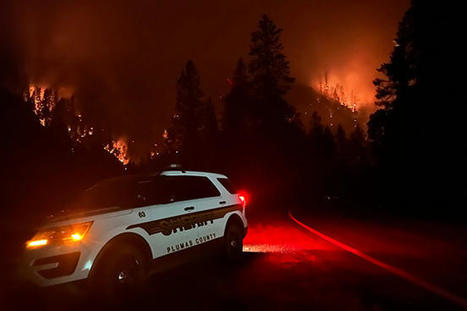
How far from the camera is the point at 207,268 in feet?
26.3

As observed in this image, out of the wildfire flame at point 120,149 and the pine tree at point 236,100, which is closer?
the pine tree at point 236,100

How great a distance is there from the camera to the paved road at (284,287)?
529 centimetres

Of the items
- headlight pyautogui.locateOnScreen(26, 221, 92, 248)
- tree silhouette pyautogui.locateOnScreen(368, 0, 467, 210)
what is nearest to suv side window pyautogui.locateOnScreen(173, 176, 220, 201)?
headlight pyautogui.locateOnScreen(26, 221, 92, 248)

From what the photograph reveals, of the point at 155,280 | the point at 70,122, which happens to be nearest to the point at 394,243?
the point at 155,280

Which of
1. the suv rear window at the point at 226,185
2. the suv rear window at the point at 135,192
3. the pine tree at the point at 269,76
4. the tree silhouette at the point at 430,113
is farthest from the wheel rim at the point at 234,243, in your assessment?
the pine tree at the point at 269,76

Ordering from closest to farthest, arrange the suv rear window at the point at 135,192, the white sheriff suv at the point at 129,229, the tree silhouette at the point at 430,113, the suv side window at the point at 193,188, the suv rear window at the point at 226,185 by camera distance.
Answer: the white sheriff suv at the point at 129,229 < the suv rear window at the point at 135,192 < the suv side window at the point at 193,188 < the suv rear window at the point at 226,185 < the tree silhouette at the point at 430,113

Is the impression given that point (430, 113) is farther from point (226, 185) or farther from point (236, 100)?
point (236, 100)

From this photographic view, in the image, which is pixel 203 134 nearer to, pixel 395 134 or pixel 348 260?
pixel 395 134

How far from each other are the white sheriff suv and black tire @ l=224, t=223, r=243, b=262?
0.02m

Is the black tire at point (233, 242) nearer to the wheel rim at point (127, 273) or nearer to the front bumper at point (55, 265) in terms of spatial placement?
the wheel rim at point (127, 273)

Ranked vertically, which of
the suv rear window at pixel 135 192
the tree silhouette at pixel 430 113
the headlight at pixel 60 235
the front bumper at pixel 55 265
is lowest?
the front bumper at pixel 55 265

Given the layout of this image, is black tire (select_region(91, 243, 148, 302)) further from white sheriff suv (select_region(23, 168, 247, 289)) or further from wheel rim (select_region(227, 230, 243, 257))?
wheel rim (select_region(227, 230, 243, 257))

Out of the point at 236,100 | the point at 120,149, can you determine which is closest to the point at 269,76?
the point at 236,100

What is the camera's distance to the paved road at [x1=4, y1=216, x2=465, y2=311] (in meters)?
5.29
